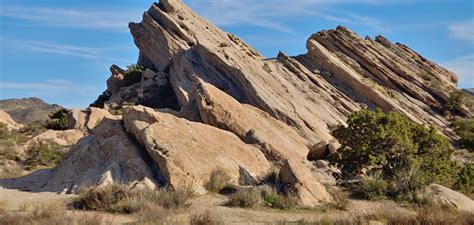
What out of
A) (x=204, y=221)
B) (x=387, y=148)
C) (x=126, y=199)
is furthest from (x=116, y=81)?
(x=204, y=221)

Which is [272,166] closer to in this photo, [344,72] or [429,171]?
[429,171]

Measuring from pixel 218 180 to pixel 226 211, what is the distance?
2.44 m

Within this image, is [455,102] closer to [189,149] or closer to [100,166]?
[189,149]

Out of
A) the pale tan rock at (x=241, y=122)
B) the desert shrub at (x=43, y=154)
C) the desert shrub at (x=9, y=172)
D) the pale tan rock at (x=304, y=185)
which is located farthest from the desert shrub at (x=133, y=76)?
the pale tan rock at (x=304, y=185)

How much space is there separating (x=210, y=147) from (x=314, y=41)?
2947 centimetres

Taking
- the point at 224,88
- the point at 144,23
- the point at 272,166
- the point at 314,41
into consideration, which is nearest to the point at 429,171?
the point at 272,166

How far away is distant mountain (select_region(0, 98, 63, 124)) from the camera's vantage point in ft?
240

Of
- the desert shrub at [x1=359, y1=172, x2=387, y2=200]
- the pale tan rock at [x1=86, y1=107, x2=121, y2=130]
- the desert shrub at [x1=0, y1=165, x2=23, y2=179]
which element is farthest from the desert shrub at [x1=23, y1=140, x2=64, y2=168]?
the desert shrub at [x1=359, y1=172, x2=387, y2=200]

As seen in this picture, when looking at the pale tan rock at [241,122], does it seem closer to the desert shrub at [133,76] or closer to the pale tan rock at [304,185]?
the pale tan rock at [304,185]

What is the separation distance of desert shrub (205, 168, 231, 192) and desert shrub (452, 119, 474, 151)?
25.1 m

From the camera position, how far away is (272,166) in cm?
1800

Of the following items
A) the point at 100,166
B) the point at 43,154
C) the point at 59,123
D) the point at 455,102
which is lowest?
the point at 100,166

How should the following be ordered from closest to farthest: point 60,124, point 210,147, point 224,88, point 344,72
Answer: point 210,147 → point 224,88 → point 60,124 → point 344,72

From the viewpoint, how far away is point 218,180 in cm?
1577
